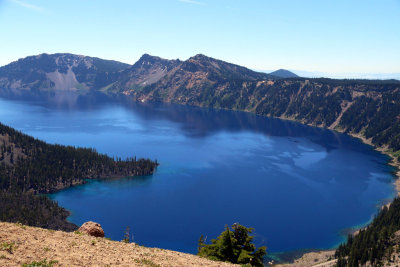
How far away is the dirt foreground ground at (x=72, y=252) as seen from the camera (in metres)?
37.8

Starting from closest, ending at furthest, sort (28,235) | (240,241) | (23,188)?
(28,235), (240,241), (23,188)

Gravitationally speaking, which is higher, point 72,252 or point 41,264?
point 41,264

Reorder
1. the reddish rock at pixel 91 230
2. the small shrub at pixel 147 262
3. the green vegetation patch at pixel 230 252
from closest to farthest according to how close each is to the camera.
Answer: the small shrub at pixel 147 262 < the reddish rock at pixel 91 230 < the green vegetation patch at pixel 230 252

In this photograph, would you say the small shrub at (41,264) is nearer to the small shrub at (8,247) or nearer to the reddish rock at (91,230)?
A: the small shrub at (8,247)

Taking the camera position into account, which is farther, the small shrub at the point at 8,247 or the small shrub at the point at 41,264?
the small shrub at the point at 8,247

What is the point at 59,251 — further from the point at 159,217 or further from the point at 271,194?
the point at 271,194

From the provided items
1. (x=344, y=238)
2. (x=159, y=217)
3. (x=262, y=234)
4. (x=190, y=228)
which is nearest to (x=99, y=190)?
(x=159, y=217)

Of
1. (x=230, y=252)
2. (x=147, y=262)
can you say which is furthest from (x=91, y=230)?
(x=230, y=252)

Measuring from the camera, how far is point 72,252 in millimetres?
41125

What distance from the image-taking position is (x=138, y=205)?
172m

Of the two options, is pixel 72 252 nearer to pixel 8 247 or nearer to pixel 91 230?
pixel 8 247

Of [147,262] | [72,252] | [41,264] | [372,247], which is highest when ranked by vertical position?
[41,264]

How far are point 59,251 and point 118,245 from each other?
9.81 meters

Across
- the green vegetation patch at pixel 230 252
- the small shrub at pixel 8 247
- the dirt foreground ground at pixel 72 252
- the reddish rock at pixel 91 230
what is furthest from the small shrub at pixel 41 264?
the green vegetation patch at pixel 230 252
